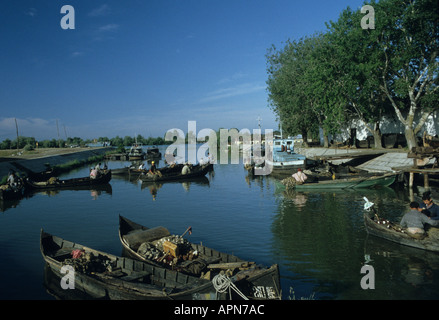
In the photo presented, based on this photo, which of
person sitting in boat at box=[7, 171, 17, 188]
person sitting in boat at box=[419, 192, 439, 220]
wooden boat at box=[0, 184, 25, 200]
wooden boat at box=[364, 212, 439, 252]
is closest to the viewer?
wooden boat at box=[364, 212, 439, 252]

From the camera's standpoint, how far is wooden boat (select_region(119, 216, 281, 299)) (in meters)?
8.74

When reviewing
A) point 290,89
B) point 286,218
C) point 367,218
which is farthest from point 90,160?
point 367,218

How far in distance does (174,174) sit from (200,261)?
2679 cm

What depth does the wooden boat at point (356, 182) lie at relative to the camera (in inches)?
1030

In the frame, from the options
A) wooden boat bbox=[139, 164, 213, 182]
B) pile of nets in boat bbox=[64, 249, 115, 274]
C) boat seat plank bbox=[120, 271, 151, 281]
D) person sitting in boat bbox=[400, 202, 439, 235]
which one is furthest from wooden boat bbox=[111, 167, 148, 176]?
person sitting in boat bbox=[400, 202, 439, 235]

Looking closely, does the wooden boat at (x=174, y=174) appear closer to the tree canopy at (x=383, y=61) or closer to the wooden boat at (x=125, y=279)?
the tree canopy at (x=383, y=61)

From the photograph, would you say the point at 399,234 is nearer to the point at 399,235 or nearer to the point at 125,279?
the point at 399,235

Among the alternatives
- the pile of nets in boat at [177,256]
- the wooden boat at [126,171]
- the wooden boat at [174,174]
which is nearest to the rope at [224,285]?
the pile of nets in boat at [177,256]

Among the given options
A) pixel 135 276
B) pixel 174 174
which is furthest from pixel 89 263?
pixel 174 174

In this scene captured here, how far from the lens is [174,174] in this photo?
37.4 metres

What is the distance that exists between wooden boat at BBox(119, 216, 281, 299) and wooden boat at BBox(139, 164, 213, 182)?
2108cm

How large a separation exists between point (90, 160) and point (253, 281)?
225 ft

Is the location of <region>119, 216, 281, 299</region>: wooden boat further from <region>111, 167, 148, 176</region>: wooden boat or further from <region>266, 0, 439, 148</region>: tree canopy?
<region>111, 167, 148, 176</region>: wooden boat
